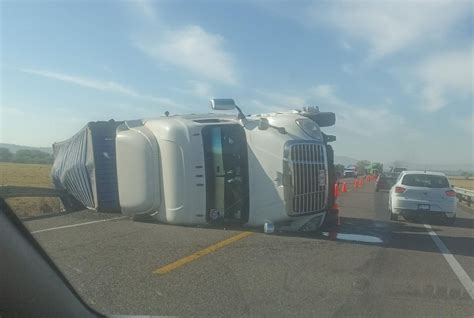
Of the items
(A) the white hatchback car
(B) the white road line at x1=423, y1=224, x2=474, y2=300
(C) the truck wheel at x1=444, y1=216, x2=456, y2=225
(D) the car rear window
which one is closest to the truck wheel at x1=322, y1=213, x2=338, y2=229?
(B) the white road line at x1=423, y1=224, x2=474, y2=300

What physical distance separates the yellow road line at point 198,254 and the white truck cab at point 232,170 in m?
0.68

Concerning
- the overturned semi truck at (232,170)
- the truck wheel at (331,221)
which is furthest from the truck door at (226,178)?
the truck wheel at (331,221)

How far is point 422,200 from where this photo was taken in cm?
1598

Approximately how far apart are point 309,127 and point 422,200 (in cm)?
619

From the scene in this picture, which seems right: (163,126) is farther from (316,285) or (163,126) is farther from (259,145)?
(316,285)

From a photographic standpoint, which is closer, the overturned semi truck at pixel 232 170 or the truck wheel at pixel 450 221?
the overturned semi truck at pixel 232 170

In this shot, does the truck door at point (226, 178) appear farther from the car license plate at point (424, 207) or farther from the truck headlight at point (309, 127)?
the car license plate at point (424, 207)

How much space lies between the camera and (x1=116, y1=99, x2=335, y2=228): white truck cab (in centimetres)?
1098

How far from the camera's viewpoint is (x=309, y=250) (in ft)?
31.8

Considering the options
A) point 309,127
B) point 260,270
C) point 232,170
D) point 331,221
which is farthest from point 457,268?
point 232,170

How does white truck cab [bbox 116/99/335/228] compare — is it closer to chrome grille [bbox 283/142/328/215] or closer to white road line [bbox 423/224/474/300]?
chrome grille [bbox 283/142/328/215]

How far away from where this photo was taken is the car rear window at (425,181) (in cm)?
1650

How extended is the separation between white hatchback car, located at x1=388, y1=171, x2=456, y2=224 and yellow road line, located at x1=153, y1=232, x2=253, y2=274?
6.47 meters

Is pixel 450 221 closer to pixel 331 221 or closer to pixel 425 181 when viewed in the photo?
pixel 425 181
